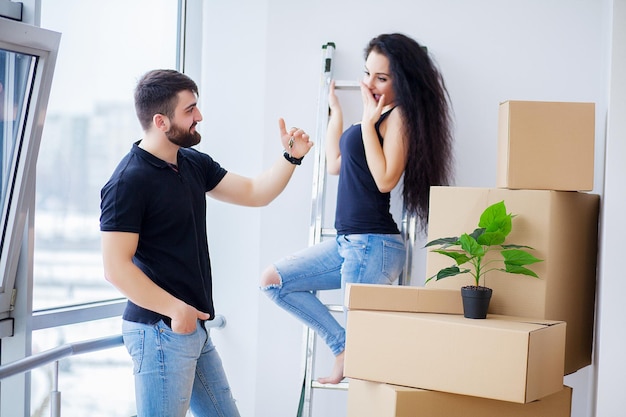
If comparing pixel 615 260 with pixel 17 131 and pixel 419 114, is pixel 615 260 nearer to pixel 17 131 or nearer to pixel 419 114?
pixel 419 114

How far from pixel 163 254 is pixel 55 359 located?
43cm

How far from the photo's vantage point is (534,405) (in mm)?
2182

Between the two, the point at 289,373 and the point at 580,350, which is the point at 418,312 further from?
the point at 289,373

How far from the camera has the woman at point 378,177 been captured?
2.72m

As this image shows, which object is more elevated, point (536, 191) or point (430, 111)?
point (430, 111)

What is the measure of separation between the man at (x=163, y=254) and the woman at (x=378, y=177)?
1.60 feet

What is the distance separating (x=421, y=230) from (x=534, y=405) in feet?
3.28

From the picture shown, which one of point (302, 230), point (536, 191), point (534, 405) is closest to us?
point (534, 405)

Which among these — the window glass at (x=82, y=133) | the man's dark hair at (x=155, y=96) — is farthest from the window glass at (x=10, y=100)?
the man's dark hair at (x=155, y=96)

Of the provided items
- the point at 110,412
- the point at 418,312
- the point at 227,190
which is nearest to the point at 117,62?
the point at 227,190

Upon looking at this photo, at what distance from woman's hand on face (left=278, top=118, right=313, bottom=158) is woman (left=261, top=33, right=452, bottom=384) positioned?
190 mm

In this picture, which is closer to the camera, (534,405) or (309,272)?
(534,405)

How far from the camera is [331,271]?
2820 mm

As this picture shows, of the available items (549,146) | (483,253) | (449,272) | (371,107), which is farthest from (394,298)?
(371,107)
